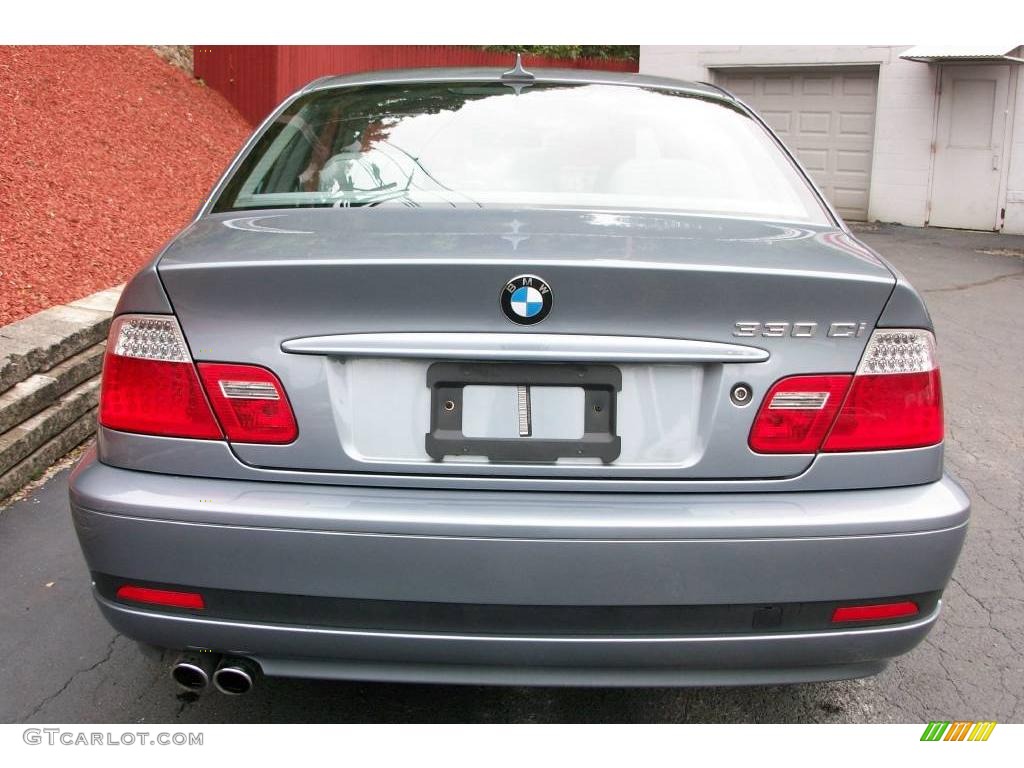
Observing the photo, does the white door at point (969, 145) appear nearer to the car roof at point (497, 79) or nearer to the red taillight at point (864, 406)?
the car roof at point (497, 79)

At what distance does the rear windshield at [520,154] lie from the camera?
2.82m

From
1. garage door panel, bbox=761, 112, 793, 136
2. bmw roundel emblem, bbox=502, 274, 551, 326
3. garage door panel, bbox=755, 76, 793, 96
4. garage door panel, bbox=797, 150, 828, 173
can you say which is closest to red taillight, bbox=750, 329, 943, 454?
bmw roundel emblem, bbox=502, 274, 551, 326

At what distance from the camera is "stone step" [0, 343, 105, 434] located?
4.27m

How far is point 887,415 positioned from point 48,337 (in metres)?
3.83

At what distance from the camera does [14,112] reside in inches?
366

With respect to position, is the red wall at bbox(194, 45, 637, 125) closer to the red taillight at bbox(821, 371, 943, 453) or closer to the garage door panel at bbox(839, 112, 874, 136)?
the garage door panel at bbox(839, 112, 874, 136)

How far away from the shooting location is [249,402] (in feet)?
7.10

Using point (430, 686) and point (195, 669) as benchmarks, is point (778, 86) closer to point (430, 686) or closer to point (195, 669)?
point (430, 686)

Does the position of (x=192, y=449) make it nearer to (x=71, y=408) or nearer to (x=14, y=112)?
(x=71, y=408)

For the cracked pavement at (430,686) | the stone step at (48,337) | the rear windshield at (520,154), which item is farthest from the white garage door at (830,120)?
the rear windshield at (520,154)

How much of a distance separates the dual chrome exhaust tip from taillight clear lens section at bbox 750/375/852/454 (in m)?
1.15

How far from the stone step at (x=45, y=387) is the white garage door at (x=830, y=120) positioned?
1387cm

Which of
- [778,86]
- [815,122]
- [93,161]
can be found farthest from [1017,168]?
[93,161]
